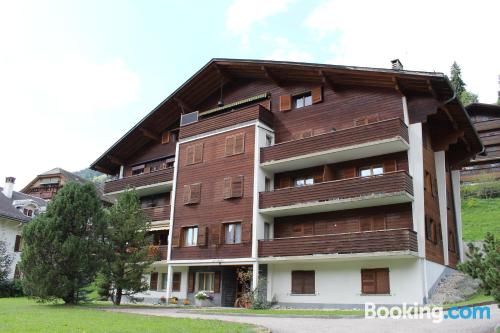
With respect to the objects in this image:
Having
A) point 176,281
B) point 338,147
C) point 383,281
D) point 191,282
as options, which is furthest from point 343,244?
point 176,281

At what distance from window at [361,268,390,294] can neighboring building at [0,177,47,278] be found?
Answer: 3053 centimetres

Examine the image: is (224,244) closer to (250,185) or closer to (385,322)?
(250,185)

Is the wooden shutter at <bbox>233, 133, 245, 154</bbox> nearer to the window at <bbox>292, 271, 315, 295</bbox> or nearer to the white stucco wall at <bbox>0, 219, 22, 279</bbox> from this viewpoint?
the window at <bbox>292, 271, 315, 295</bbox>

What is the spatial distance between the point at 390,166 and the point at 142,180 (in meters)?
18.7

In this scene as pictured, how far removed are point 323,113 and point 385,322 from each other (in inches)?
592

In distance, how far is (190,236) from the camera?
1200 inches

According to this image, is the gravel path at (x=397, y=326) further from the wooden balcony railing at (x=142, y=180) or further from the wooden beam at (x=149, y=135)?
the wooden beam at (x=149, y=135)

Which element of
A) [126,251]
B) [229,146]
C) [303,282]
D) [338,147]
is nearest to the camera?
[338,147]

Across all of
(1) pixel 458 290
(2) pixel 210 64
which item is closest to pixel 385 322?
(1) pixel 458 290

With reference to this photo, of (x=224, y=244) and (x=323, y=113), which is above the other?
(x=323, y=113)

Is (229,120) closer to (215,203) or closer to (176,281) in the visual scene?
(215,203)

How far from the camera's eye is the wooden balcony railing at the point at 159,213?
109 ft

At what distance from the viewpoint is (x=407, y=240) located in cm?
2191

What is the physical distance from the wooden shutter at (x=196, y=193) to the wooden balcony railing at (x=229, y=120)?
3.71 meters
